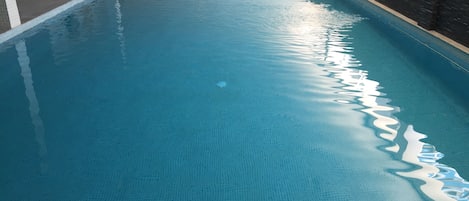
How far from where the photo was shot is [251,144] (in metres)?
2.49

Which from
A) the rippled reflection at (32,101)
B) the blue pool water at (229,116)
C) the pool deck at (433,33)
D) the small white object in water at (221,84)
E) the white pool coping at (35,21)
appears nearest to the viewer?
the blue pool water at (229,116)

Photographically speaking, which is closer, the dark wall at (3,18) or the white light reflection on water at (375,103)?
the white light reflection on water at (375,103)

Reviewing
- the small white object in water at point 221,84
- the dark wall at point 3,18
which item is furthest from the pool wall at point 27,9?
the small white object in water at point 221,84

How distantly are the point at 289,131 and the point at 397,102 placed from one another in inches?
42.2

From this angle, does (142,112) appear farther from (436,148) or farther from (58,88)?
(436,148)

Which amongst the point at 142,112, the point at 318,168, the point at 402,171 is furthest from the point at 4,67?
the point at 402,171

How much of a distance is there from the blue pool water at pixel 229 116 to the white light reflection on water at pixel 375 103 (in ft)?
0.04

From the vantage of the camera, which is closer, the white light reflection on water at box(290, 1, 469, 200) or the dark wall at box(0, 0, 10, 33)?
the white light reflection on water at box(290, 1, 469, 200)

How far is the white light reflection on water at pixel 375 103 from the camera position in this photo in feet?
6.91

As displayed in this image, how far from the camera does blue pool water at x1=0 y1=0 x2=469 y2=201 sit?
6.86 ft

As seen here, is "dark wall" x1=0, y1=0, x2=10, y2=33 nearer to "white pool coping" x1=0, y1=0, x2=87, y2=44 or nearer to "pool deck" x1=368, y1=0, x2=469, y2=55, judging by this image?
"white pool coping" x1=0, y1=0, x2=87, y2=44

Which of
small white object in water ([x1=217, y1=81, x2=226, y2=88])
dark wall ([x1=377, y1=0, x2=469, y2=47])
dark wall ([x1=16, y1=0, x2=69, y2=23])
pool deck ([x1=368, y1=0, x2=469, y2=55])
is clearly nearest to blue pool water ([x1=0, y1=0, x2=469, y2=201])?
small white object in water ([x1=217, y1=81, x2=226, y2=88])

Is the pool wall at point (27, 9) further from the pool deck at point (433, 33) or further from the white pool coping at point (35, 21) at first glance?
the pool deck at point (433, 33)

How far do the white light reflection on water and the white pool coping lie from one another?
135 inches
